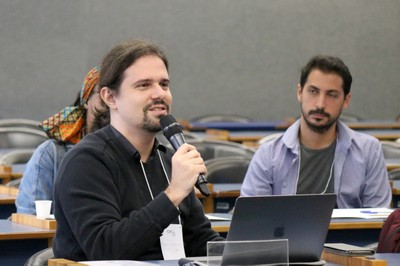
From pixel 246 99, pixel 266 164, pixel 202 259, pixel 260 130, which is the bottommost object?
pixel 202 259

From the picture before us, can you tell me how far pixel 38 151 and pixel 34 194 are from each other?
0.74 feet

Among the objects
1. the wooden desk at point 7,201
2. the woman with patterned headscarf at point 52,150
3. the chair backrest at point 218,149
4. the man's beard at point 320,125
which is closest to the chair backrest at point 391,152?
the chair backrest at point 218,149

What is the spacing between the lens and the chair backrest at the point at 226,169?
6426 mm

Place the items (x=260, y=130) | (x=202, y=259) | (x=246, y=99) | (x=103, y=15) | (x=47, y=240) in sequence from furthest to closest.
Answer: (x=246, y=99) → (x=103, y=15) → (x=260, y=130) → (x=47, y=240) → (x=202, y=259)

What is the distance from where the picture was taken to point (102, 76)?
11.9 ft

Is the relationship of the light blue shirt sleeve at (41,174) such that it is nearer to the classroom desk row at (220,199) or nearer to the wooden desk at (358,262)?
the classroom desk row at (220,199)

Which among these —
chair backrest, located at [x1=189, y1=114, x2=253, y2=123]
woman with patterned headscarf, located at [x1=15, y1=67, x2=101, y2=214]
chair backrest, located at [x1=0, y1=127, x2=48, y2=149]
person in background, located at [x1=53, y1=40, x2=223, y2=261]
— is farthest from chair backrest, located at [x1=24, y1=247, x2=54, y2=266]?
chair backrest, located at [x1=189, y1=114, x2=253, y2=123]

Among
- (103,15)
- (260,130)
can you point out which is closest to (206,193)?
(260,130)

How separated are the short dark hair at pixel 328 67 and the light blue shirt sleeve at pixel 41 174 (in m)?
1.43

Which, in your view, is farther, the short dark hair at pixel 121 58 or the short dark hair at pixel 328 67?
the short dark hair at pixel 328 67

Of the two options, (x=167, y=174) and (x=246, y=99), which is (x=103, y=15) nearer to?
(x=246, y=99)

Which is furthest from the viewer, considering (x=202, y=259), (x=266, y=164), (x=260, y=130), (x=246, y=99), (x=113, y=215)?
(x=246, y=99)

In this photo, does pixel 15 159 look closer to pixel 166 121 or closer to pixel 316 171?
pixel 316 171

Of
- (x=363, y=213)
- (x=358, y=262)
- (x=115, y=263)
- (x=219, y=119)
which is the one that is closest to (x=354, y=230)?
(x=363, y=213)
